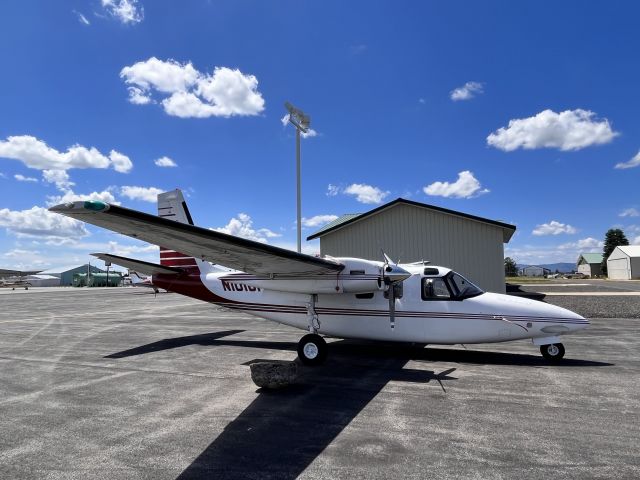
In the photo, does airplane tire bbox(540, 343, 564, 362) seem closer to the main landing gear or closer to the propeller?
the propeller

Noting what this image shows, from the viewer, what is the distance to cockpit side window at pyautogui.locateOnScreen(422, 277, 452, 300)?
10.6 metres

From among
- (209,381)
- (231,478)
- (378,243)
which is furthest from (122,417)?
(378,243)

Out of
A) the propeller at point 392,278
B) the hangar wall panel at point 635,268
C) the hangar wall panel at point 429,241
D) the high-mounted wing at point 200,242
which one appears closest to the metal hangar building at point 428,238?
the hangar wall panel at point 429,241

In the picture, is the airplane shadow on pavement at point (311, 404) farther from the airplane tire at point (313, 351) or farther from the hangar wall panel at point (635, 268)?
the hangar wall panel at point (635, 268)

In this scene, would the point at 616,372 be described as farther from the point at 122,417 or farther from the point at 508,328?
the point at 122,417

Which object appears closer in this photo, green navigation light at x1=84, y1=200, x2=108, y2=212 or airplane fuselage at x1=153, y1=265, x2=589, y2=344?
green navigation light at x1=84, y1=200, x2=108, y2=212

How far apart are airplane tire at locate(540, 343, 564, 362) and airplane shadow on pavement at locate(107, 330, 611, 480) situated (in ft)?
0.66

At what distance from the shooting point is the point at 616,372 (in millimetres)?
9070

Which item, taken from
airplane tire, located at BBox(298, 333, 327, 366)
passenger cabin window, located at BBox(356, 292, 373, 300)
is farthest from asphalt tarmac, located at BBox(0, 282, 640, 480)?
passenger cabin window, located at BBox(356, 292, 373, 300)

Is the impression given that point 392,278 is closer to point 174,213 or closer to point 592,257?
point 174,213

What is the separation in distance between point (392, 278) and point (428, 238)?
14588 mm

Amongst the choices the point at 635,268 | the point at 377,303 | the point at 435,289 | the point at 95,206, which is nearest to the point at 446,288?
the point at 435,289

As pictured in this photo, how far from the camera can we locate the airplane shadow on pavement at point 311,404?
4.88 meters

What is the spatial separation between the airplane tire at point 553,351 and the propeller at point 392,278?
3.81m
